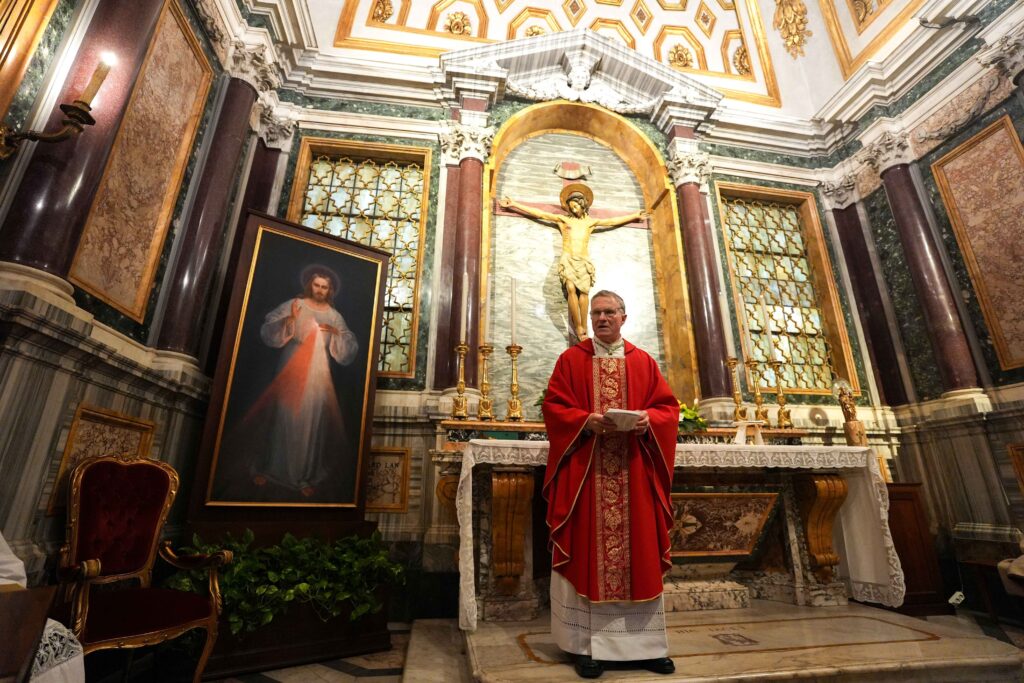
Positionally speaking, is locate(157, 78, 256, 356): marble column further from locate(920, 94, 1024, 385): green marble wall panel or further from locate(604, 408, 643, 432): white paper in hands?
locate(920, 94, 1024, 385): green marble wall panel

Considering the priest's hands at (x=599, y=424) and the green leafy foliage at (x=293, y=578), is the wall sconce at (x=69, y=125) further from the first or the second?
the priest's hands at (x=599, y=424)

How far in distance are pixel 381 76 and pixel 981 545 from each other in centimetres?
847

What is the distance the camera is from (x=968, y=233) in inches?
224

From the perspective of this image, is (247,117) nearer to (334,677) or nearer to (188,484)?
(188,484)

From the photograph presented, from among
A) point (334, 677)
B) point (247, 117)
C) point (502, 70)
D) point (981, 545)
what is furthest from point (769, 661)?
point (502, 70)

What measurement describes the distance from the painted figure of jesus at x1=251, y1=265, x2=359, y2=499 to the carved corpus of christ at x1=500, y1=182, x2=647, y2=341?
8.78ft

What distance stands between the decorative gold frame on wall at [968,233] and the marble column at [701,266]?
2587 millimetres

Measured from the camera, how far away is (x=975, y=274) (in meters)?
5.58

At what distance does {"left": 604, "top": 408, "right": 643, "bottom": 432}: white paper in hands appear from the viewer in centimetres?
256

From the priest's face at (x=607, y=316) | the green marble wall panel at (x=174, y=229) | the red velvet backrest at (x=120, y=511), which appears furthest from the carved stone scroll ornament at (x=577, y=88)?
the red velvet backrest at (x=120, y=511)

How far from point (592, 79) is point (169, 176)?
569 cm

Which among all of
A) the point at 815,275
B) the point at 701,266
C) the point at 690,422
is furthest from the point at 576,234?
the point at 815,275

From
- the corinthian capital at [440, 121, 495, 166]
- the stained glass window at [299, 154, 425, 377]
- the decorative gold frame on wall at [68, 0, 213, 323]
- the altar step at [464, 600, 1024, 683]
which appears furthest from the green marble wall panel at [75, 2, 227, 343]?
the altar step at [464, 600, 1024, 683]

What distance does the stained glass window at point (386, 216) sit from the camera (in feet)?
19.1
